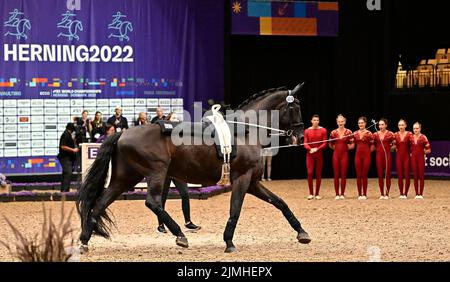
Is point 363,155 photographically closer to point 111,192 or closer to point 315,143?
point 315,143

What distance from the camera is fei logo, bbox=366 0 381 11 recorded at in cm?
2220

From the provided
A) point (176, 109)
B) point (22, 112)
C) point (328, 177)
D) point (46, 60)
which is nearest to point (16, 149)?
point (22, 112)

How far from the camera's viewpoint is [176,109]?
67.1 feet

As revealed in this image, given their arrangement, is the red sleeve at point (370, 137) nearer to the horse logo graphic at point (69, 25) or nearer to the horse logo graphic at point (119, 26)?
the horse logo graphic at point (119, 26)

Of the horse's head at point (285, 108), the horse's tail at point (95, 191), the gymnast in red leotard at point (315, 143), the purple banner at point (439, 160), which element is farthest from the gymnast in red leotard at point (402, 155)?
the horse's tail at point (95, 191)

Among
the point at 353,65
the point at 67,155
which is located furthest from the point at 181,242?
the point at 353,65

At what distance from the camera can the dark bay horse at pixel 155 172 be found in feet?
31.8

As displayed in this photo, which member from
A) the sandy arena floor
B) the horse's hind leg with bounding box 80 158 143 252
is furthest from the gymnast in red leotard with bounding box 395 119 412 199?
the horse's hind leg with bounding box 80 158 143 252

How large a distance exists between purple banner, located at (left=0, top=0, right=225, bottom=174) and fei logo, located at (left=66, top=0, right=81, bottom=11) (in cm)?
2

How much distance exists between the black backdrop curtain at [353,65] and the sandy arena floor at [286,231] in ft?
16.4

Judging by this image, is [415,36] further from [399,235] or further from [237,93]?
[399,235]

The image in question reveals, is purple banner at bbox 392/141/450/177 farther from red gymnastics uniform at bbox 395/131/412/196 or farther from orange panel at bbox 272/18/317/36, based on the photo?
red gymnastics uniform at bbox 395/131/412/196

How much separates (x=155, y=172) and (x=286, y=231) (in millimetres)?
2546

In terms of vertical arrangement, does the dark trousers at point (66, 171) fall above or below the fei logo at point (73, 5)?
below
